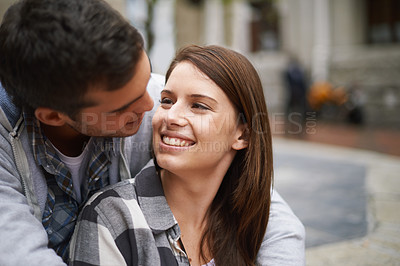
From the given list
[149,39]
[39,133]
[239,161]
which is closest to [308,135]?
[149,39]

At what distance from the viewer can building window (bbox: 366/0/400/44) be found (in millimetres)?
12320

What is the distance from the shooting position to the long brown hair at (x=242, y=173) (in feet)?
5.79

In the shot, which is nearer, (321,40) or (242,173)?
(242,173)

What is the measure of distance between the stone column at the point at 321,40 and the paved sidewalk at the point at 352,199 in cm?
594

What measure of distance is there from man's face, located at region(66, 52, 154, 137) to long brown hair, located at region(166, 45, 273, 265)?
1.12 feet

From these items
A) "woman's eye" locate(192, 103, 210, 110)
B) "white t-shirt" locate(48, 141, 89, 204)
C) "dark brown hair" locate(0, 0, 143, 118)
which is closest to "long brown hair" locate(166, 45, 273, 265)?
"woman's eye" locate(192, 103, 210, 110)

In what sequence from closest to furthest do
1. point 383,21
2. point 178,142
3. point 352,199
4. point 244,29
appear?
1. point 178,142
2. point 352,199
3. point 383,21
4. point 244,29

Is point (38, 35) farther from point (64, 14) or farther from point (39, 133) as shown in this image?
point (39, 133)

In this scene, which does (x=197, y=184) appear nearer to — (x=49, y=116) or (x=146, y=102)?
(x=146, y=102)

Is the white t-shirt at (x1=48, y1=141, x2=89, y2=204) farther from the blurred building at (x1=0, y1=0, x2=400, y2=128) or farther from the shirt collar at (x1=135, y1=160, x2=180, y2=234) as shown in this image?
the blurred building at (x1=0, y1=0, x2=400, y2=128)

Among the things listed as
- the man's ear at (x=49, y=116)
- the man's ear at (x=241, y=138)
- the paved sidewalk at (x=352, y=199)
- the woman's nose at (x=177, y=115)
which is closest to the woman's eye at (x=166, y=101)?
the woman's nose at (x=177, y=115)

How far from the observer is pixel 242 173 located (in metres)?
1.92

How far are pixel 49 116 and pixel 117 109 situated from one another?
26 cm

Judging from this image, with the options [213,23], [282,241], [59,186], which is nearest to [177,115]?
[59,186]
